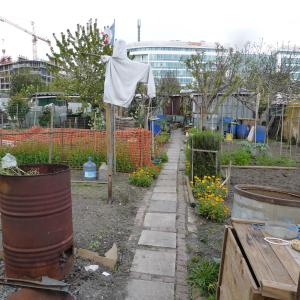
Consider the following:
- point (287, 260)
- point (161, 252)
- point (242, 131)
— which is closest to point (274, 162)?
point (161, 252)

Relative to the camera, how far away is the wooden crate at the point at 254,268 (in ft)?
5.17

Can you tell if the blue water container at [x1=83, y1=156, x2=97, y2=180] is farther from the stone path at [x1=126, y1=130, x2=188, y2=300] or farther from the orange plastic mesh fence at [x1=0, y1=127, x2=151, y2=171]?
the stone path at [x1=126, y1=130, x2=188, y2=300]

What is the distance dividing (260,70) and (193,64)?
6.23 m

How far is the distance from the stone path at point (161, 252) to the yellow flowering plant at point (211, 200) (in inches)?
13.6

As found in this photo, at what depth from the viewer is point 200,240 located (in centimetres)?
450

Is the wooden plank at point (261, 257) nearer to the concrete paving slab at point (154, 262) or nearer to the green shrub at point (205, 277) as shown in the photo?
the green shrub at point (205, 277)

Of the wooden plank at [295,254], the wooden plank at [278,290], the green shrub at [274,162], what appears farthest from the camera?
the green shrub at [274,162]

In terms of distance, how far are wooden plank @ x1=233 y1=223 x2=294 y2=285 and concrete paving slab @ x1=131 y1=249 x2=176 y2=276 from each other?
1606 mm

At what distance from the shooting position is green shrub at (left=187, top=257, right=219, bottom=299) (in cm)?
323

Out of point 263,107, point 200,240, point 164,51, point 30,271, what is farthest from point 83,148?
point 164,51

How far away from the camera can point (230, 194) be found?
A: 6719mm

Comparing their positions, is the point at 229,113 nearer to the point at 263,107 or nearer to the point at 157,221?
the point at 263,107

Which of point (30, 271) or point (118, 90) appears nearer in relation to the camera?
point (30, 271)

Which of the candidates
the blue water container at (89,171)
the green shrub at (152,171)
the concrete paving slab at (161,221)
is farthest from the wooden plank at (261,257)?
the green shrub at (152,171)
